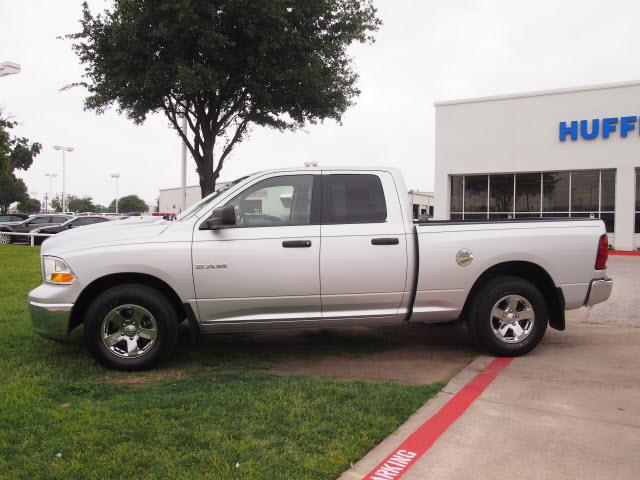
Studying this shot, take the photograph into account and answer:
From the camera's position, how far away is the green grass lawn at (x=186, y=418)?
3.13 metres

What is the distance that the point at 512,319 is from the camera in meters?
5.62

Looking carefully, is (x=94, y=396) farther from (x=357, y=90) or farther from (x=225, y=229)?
(x=357, y=90)

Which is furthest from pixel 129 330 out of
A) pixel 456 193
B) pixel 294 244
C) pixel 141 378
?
pixel 456 193

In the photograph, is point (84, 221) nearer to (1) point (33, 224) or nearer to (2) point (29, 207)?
(1) point (33, 224)

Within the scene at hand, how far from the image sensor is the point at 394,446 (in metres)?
3.42

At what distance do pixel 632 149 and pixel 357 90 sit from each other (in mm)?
11188

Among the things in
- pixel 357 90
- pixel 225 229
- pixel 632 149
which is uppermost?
pixel 357 90

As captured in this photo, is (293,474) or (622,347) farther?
(622,347)

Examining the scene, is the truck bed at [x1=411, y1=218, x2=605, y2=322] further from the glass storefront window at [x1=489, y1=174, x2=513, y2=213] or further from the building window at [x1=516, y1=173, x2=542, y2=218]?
the glass storefront window at [x1=489, y1=174, x2=513, y2=213]

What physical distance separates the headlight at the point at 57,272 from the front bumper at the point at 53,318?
0.21m

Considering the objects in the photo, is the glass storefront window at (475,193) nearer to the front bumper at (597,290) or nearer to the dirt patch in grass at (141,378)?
the front bumper at (597,290)

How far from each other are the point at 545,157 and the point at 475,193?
3299 mm

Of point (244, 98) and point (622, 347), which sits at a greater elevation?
point (244, 98)

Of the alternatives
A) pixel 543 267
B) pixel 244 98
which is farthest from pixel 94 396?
pixel 244 98
